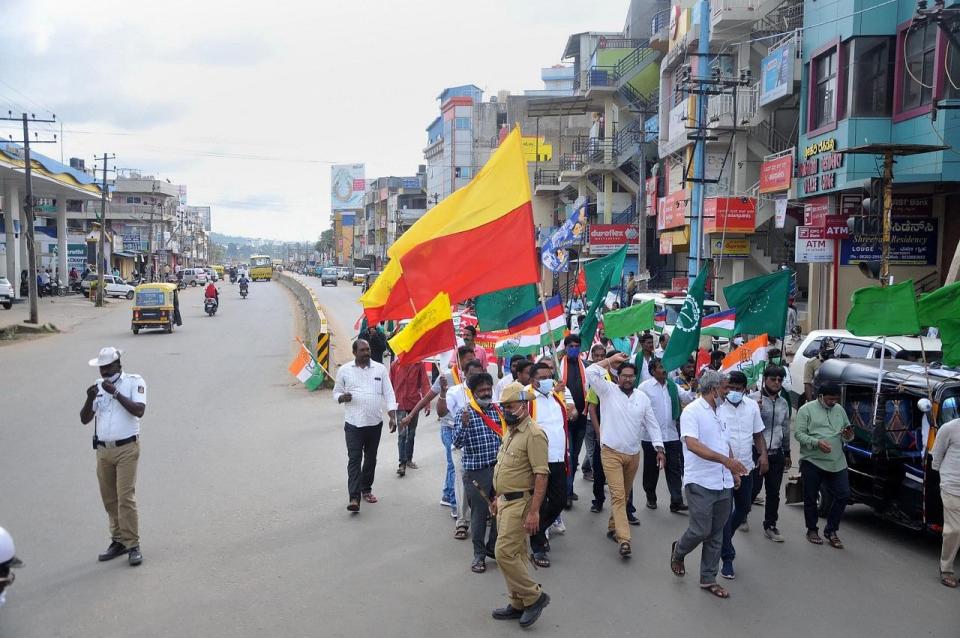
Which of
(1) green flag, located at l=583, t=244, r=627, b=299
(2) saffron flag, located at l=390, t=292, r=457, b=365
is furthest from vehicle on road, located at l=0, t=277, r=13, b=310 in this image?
(2) saffron flag, located at l=390, t=292, r=457, b=365

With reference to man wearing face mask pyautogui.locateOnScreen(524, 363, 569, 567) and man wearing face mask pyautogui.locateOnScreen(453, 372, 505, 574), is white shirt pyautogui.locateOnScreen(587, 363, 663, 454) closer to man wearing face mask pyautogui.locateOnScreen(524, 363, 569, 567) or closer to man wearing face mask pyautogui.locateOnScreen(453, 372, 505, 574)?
man wearing face mask pyautogui.locateOnScreen(524, 363, 569, 567)

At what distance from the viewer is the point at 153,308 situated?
30.5m

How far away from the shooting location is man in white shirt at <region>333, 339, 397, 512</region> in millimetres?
8391

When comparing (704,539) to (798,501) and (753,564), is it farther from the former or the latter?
(798,501)

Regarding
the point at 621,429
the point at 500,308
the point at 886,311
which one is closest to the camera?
the point at 621,429

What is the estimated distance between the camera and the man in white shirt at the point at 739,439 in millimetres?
6750

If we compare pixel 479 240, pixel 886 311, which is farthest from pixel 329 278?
pixel 886 311

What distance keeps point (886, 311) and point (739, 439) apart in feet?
6.82

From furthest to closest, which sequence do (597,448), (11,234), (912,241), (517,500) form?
(11,234)
(912,241)
(597,448)
(517,500)

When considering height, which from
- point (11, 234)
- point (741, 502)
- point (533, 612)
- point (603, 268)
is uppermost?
point (11, 234)

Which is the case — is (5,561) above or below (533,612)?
above

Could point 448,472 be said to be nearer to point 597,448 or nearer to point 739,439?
point 597,448

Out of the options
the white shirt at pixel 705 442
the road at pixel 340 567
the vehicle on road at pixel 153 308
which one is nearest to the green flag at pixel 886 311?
the road at pixel 340 567

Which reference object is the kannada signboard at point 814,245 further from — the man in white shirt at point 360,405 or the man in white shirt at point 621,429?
the man in white shirt at point 360,405
